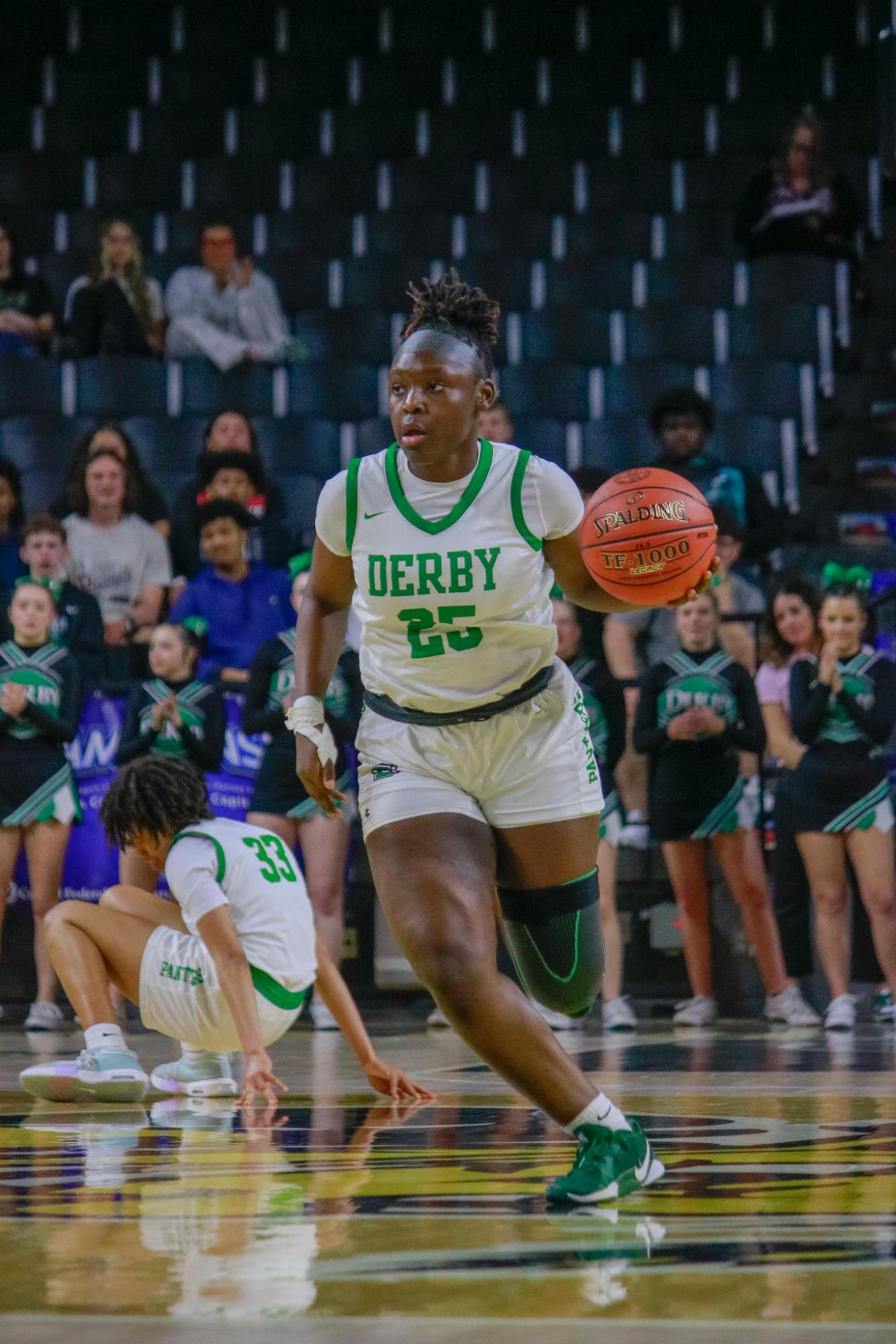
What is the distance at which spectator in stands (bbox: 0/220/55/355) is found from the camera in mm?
11125

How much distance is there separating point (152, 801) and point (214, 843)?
218mm

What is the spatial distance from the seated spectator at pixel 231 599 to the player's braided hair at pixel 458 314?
192 inches

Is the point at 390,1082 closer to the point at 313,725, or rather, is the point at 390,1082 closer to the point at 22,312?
the point at 313,725

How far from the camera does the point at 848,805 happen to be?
7.67 meters

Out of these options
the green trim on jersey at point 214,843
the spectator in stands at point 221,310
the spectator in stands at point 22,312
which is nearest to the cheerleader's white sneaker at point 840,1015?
the green trim on jersey at point 214,843

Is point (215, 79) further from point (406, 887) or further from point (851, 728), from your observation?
point (406, 887)

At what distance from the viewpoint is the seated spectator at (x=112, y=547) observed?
29.3ft

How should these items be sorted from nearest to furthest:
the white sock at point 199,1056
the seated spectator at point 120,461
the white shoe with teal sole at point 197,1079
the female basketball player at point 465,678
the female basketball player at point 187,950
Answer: the female basketball player at point 465,678
the female basketball player at point 187,950
the white shoe with teal sole at point 197,1079
the white sock at point 199,1056
the seated spectator at point 120,461

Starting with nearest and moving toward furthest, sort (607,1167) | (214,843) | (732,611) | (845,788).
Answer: (607,1167), (214,843), (845,788), (732,611)

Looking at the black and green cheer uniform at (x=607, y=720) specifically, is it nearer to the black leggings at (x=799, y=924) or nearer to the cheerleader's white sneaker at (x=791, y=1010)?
the black leggings at (x=799, y=924)

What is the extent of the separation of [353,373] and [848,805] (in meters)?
5.09

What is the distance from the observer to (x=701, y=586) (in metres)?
3.71

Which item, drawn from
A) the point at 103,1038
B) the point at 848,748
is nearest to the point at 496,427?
the point at 848,748

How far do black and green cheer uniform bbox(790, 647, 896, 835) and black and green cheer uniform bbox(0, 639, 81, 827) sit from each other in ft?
10.3
